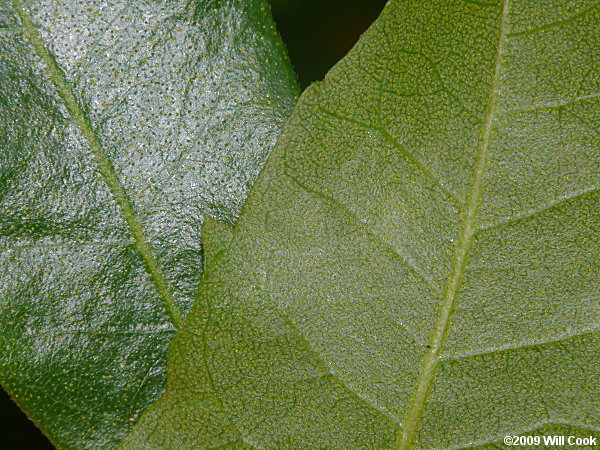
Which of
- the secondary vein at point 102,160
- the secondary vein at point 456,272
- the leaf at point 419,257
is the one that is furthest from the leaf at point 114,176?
the secondary vein at point 456,272

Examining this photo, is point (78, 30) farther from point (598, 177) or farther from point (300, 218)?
point (598, 177)

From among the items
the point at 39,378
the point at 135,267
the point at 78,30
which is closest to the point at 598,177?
the point at 135,267

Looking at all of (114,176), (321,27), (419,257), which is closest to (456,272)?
(419,257)

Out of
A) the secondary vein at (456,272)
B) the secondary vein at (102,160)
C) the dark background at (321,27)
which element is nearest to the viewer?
the secondary vein at (456,272)

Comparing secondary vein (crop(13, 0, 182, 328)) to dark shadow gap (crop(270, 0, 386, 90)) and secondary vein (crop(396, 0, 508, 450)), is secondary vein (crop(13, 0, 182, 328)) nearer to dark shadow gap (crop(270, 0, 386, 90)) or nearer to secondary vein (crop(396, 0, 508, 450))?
secondary vein (crop(396, 0, 508, 450))

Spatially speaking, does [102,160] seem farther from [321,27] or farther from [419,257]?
[321,27]

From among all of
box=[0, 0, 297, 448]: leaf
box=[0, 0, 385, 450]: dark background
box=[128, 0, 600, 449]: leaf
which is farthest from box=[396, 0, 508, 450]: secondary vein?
box=[0, 0, 385, 450]: dark background

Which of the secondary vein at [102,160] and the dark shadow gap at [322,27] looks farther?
the dark shadow gap at [322,27]

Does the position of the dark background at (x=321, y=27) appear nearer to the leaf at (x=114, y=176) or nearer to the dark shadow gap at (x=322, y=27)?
the dark shadow gap at (x=322, y=27)
